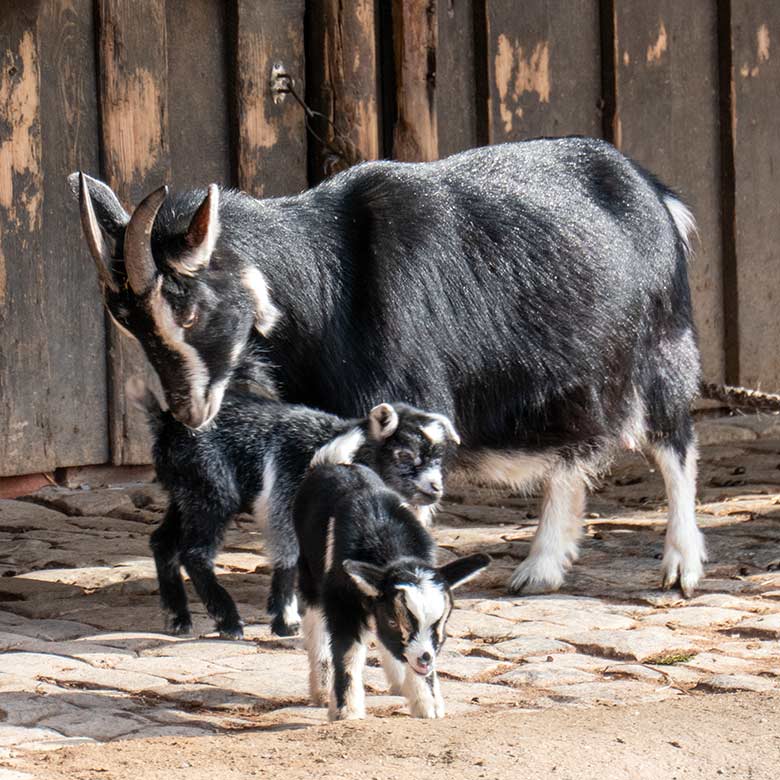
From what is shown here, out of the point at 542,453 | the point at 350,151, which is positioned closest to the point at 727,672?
the point at 542,453

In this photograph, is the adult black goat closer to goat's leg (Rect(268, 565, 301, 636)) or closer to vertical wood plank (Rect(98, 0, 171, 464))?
goat's leg (Rect(268, 565, 301, 636))

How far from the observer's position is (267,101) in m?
8.20

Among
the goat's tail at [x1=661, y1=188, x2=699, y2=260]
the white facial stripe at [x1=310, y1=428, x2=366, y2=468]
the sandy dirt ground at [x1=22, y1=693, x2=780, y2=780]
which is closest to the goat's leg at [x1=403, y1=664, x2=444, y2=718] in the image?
the sandy dirt ground at [x1=22, y1=693, x2=780, y2=780]

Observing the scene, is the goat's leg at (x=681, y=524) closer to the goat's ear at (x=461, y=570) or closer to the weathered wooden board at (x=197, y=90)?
the goat's ear at (x=461, y=570)

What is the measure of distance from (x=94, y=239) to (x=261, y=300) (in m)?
0.60

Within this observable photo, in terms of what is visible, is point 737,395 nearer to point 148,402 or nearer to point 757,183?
point 757,183

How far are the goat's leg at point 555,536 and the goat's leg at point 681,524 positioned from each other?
1.14ft

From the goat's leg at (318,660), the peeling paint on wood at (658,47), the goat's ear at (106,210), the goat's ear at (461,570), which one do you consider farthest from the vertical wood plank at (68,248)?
the goat's ear at (461,570)

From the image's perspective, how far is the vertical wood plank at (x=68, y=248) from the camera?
7.71m

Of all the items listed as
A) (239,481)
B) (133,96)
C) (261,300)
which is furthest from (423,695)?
(133,96)

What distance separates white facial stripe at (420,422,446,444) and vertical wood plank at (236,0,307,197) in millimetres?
3127

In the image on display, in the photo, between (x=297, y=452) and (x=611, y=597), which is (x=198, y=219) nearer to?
(x=297, y=452)

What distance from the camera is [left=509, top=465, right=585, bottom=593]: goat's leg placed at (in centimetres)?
629

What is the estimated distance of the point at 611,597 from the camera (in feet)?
20.1
